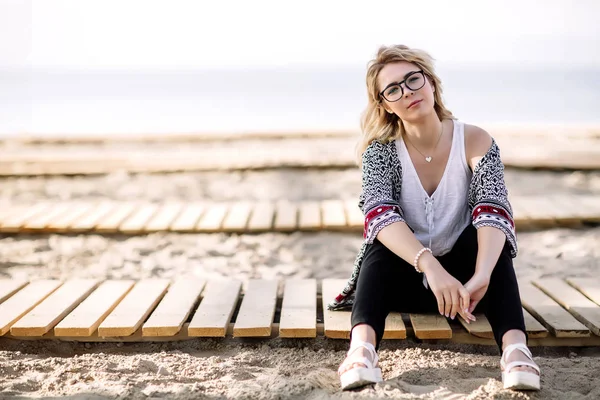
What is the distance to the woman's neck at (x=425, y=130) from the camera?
2.28 meters

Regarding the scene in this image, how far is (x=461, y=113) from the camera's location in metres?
16.7

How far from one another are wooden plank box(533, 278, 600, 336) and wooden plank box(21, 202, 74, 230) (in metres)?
3.17

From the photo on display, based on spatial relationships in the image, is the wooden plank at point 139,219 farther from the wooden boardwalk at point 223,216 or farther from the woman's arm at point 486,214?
the woman's arm at point 486,214

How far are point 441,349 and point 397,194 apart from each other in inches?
24.4

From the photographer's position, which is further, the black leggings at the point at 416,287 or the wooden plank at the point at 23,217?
the wooden plank at the point at 23,217

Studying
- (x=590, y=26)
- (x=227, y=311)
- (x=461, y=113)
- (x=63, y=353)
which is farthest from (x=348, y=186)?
(x=590, y=26)

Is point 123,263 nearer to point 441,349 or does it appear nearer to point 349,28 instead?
point 441,349

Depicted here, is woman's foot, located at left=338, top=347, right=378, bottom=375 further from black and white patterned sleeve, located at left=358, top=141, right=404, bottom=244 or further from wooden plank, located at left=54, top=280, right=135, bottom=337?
wooden plank, located at left=54, top=280, right=135, bottom=337

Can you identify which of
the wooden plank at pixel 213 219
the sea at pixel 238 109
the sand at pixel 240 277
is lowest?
the sand at pixel 240 277

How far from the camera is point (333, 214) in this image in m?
4.21

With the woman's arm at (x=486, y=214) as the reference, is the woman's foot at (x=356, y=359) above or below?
below

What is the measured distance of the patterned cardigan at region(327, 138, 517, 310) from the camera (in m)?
2.12

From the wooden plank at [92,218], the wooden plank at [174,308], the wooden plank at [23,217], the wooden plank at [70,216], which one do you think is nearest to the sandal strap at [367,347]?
the wooden plank at [174,308]

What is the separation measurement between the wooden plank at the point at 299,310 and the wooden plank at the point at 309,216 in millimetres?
1157
